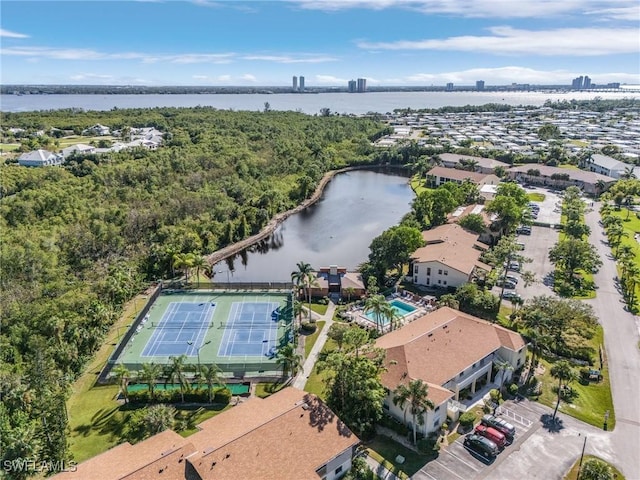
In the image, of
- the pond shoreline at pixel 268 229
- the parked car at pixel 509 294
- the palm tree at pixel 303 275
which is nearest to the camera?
the palm tree at pixel 303 275

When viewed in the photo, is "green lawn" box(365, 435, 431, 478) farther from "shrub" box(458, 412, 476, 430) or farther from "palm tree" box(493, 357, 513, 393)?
"palm tree" box(493, 357, 513, 393)

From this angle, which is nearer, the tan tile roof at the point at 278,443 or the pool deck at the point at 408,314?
the tan tile roof at the point at 278,443

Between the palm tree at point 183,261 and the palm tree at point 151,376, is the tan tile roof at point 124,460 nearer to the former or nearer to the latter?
the palm tree at point 151,376

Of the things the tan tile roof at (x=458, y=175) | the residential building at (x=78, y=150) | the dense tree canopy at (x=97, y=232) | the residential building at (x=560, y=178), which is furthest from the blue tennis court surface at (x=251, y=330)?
the residential building at (x=560, y=178)

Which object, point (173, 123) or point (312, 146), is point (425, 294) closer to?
point (312, 146)

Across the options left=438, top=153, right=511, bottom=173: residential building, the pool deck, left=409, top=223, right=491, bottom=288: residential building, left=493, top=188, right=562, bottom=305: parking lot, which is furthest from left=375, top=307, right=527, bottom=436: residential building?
left=438, top=153, right=511, bottom=173: residential building
